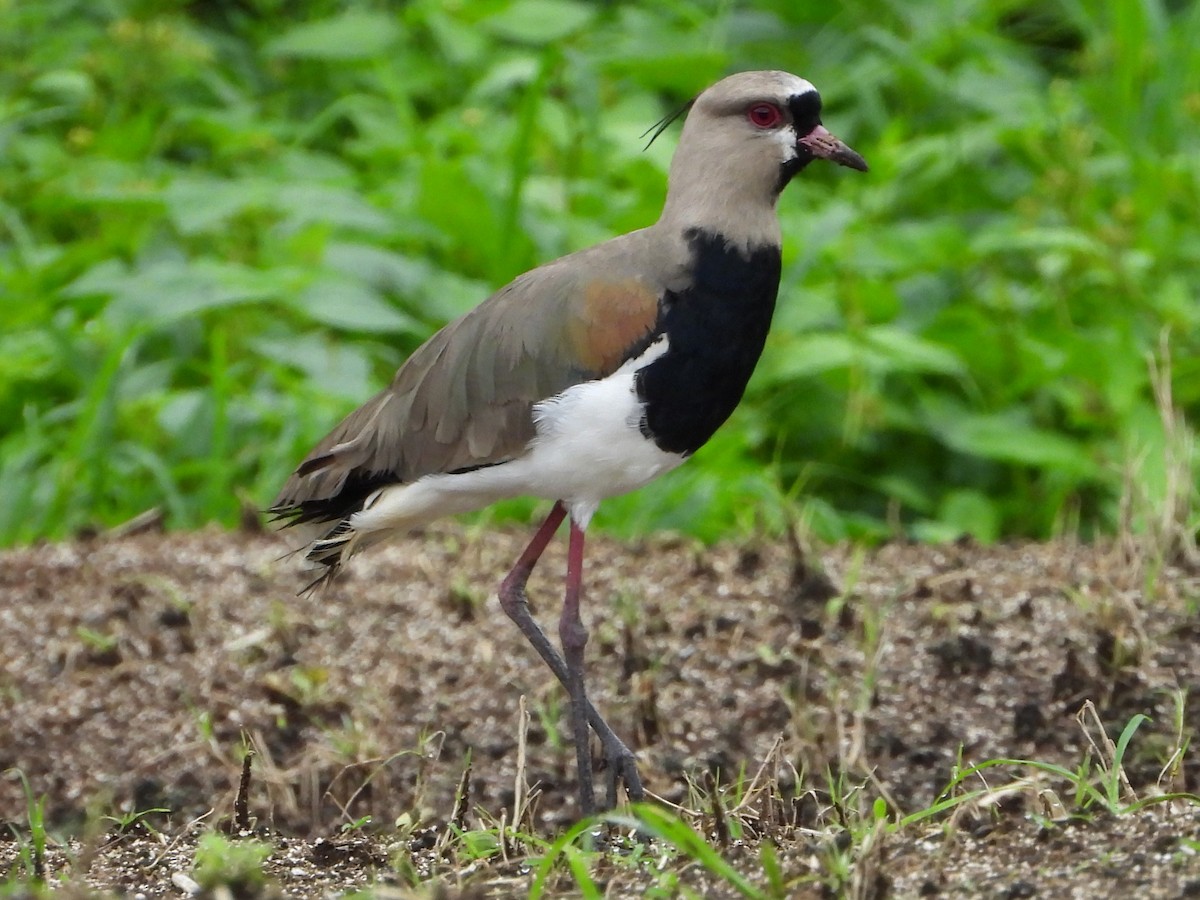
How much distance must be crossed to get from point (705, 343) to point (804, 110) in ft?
1.72

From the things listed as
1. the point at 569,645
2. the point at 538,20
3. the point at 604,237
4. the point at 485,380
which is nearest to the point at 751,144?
the point at 485,380

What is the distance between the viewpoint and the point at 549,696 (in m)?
3.86

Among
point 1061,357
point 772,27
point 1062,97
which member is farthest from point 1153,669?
point 772,27

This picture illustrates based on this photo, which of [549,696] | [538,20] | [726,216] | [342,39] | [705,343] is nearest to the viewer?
[705,343]

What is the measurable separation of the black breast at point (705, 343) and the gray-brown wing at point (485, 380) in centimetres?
6

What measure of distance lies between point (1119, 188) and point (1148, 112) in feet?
0.97

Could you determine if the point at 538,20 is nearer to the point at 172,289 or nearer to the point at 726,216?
the point at 172,289

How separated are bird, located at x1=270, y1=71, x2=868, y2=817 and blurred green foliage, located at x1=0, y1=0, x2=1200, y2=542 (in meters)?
1.35

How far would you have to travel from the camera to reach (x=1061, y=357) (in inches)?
223

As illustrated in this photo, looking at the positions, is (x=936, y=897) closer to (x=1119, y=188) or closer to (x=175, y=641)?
(x=175, y=641)

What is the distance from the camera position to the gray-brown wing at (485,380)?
10.8ft

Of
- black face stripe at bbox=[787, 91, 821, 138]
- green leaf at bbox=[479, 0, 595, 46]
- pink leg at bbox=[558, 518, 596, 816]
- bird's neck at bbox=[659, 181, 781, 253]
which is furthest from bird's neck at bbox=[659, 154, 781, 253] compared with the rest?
green leaf at bbox=[479, 0, 595, 46]

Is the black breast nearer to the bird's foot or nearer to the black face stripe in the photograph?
the black face stripe

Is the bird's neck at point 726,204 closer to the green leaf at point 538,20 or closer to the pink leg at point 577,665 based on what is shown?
the pink leg at point 577,665
